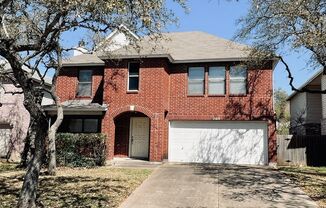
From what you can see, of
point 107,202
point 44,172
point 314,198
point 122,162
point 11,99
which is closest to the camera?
point 107,202

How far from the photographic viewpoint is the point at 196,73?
21281 mm

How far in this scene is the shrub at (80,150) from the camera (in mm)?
18828

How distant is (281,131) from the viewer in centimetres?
3950

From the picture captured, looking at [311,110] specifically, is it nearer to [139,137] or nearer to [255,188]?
[139,137]

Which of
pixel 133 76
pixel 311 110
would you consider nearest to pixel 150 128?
pixel 133 76

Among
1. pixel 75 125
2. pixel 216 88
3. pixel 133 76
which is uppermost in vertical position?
pixel 133 76

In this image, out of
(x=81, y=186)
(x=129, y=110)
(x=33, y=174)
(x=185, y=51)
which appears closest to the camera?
(x=33, y=174)

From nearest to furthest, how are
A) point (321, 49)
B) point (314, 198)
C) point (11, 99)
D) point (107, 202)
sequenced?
1. point (107, 202)
2. point (314, 198)
3. point (321, 49)
4. point (11, 99)

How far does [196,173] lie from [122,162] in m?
5.20

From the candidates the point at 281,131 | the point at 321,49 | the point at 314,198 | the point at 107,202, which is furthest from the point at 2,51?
the point at 281,131

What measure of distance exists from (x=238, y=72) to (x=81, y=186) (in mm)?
11234

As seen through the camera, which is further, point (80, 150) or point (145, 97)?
point (145, 97)

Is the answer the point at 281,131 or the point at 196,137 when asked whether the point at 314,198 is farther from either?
the point at 281,131

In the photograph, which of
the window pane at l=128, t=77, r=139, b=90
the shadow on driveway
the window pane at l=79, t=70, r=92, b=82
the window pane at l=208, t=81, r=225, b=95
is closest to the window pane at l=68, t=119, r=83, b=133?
the window pane at l=79, t=70, r=92, b=82
